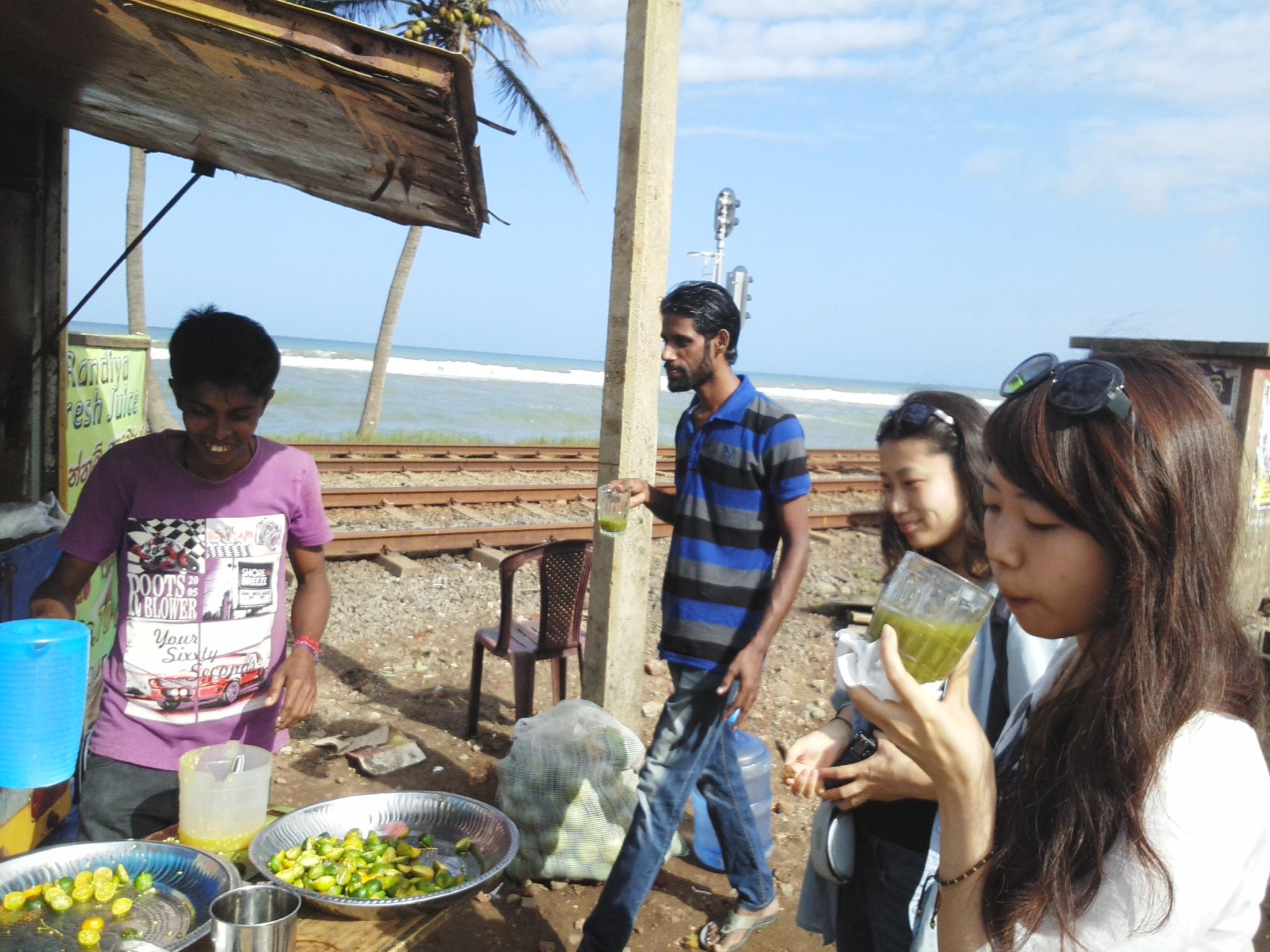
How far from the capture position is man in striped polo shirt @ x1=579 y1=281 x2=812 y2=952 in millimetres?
3291

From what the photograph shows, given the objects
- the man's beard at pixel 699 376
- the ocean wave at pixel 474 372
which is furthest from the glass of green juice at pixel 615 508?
the ocean wave at pixel 474 372

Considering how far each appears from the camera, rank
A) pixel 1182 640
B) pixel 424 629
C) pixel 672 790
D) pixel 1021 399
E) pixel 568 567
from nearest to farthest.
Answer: pixel 1182 640, pixel 1021 399, pixel 672 790, pixel 568 567, pixel 424 629

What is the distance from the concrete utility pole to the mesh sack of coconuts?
1.59 feet

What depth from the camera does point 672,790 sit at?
333cm

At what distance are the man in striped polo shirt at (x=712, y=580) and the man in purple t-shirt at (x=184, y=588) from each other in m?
1.31

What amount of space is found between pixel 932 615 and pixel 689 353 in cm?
209

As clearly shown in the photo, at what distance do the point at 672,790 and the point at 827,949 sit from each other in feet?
3.72

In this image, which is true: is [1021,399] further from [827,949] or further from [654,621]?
[654,621]

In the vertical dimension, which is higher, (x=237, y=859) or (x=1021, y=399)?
(x=1021, y=399)

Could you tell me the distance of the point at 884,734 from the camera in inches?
65.1

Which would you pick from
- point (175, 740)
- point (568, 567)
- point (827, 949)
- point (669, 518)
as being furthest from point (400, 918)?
point (568, 567)

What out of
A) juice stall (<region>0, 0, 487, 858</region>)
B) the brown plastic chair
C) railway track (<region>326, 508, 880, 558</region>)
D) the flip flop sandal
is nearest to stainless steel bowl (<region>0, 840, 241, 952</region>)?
juice stall (<region>0, 0, 487, 858</region>)

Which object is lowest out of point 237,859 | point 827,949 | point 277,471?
point 827,949

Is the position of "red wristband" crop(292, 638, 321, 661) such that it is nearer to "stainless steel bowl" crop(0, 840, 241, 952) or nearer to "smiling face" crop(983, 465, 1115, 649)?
"stainless steel bowl" crop(0, 840, 241, 952)
